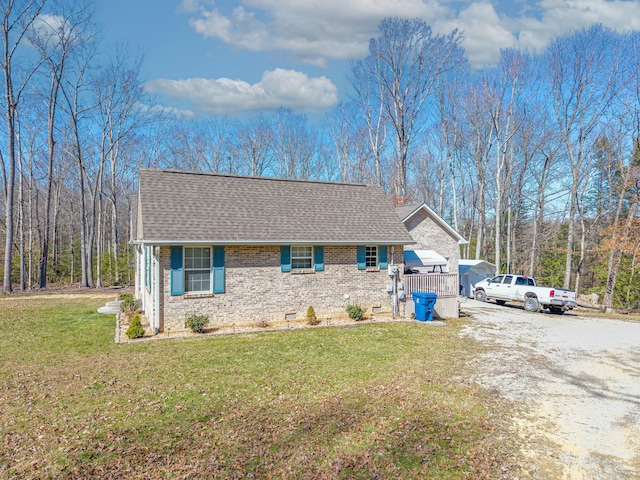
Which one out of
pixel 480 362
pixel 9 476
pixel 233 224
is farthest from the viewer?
pixel 233 224

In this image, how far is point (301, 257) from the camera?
15305 millimetres

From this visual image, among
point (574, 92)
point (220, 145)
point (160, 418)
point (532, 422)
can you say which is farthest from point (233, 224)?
point (220, 145)

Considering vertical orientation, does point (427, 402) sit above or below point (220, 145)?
below

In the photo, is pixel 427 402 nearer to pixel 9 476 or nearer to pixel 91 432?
pixel 91 432

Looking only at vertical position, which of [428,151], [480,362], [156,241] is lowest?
[480,362]

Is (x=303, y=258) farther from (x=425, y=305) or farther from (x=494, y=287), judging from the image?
(x=494, y=287)

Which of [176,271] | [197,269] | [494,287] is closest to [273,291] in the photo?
[197,269]

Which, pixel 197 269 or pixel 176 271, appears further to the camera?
pixel 197 269

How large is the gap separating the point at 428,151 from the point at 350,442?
132ft

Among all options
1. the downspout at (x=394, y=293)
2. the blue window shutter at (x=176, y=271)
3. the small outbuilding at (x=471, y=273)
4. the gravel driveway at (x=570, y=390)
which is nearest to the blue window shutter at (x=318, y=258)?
the downspout at (x=394, y=293)

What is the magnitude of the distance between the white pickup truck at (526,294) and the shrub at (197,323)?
16838 millimetres

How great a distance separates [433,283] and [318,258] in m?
5.40

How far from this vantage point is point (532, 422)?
6.84 metres

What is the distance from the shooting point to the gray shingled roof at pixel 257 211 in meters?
13.5
